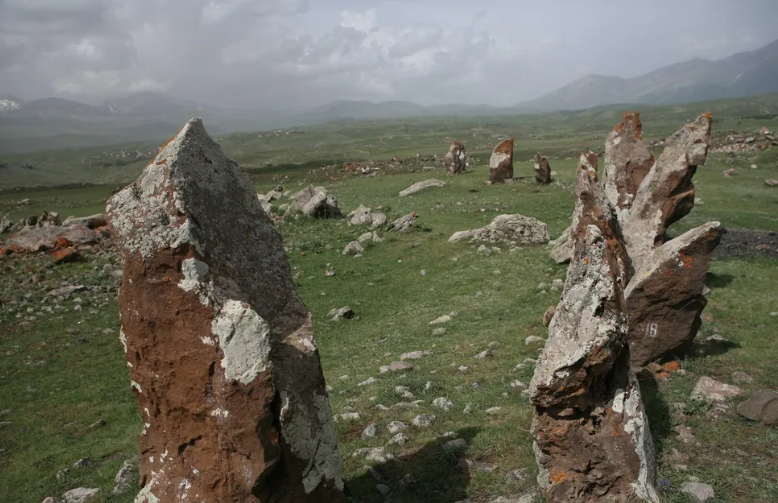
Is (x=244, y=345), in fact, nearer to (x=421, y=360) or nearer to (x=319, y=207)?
(x=421, y=360)

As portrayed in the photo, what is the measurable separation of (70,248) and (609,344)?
92.9 ft

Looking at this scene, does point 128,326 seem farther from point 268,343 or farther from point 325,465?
point 325,465

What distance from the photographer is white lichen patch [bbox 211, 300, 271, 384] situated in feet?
17.4

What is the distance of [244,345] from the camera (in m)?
5.36

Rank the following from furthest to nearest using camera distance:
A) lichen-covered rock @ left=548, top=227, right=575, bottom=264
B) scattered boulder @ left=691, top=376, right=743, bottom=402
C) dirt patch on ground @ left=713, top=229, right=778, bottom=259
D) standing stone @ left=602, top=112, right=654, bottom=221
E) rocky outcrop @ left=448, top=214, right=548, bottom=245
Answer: rocky outcrop @ left=448, top=214, right=548, bottom=245 → standing stone @ left=602, top=112, right=654, bottom=221 → dirt patch on ground @ left=713, top=229, right=778, bottom=259 → lichen-covered rock @ left=548, top=227, right=575, bottom=264 → scattered boulder @ left=691, top=376, right=743, bottom=402

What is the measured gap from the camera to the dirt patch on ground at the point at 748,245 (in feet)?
64.7

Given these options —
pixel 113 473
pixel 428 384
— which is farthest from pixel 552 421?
pixel 113 473

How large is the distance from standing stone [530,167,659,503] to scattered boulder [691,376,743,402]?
289cm

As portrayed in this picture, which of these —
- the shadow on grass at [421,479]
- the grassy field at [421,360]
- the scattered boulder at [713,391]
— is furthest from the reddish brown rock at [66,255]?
the scattered boulder at [713,391]

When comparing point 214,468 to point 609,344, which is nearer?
point 214,468

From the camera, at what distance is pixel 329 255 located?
83.3 feet

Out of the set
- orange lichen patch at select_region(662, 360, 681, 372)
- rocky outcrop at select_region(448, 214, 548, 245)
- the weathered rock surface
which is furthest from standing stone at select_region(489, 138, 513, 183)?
orange lichen patch at select_region(662, 360, 681, 372)

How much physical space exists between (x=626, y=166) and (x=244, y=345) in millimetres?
21004

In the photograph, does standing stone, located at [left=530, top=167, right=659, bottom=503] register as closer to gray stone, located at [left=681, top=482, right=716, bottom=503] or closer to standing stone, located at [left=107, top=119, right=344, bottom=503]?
gray stone, located at [left=681, top=482, right=716, bottom=503]
